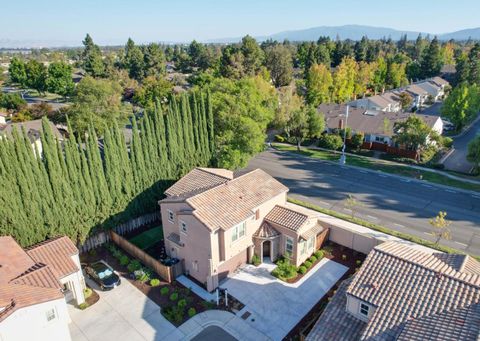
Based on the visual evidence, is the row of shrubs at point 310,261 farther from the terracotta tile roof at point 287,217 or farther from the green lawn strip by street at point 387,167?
the green lawn strip by street at point 387,167

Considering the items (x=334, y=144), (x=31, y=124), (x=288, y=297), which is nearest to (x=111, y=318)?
(x=288, y=297)

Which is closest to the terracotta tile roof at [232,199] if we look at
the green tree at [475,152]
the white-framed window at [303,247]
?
the white-framed window at [303,247]

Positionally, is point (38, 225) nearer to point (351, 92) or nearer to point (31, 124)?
point (31, 124)

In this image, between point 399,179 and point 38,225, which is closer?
point 38,225

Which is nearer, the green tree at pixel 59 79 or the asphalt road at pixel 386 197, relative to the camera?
the asphalt road at pixel 386 197

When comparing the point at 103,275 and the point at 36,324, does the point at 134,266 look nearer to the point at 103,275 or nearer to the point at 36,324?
the point at 103,275

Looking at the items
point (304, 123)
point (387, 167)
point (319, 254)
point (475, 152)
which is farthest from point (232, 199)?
point (475, 152)

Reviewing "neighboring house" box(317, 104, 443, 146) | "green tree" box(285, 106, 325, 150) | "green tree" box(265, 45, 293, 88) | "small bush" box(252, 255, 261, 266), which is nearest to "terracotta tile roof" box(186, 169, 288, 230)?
"small bush" box(252, 255, 261, 266)

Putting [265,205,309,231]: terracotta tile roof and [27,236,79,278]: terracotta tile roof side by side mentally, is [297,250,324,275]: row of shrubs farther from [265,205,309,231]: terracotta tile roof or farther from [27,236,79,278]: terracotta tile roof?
[27,236,79,278]: terracotta tile roof
